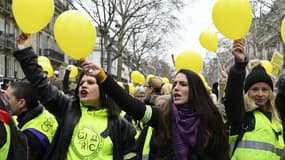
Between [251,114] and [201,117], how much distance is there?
546 millimetres

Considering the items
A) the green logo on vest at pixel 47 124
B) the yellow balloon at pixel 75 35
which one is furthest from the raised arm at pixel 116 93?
the green logo on vest at pixel 47 124

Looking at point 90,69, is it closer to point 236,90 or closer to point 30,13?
point 30,13

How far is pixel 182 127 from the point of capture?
11.4 ft

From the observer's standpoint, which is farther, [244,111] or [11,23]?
[11,23]

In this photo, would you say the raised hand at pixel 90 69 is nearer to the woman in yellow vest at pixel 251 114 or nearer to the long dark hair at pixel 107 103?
the long dark hair at pixel 107 103

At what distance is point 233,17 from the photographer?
380cm

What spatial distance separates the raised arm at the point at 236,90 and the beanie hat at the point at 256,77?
24 centimetres

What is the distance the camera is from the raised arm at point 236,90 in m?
3.55

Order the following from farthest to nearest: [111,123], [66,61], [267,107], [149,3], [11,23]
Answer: [66,61] → [11,23] → [149,3] → [267,107] → [111,123]

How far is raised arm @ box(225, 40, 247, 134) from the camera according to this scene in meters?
3.55

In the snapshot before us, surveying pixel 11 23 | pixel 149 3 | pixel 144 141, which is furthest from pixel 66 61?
pixel 144 141

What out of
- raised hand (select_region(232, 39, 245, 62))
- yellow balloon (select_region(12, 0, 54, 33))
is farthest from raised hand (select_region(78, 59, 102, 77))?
raised hand (select_region(232, 39, 245, 62))

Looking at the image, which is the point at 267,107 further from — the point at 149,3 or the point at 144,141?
the point at 149,3

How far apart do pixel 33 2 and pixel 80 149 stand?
112 cm
